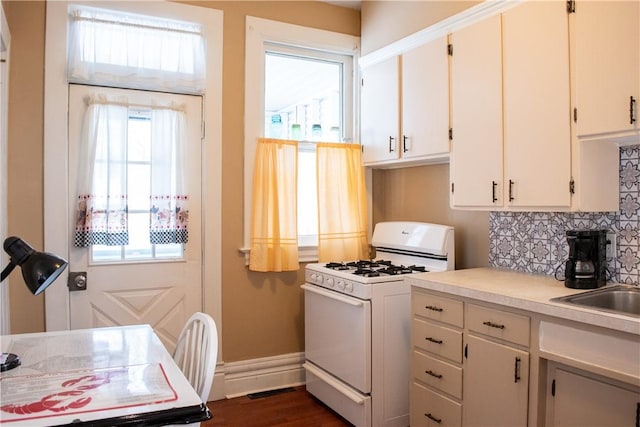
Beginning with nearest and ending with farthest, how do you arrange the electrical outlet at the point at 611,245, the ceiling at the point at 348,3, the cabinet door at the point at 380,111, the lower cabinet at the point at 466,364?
the lower cabinet at the point at 466,364 < the electrical outlet at the point at 611,245 < the cabinet door at the point at 380,111 < the ceiling at the point at 348,3

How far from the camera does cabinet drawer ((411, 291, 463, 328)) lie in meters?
2.25

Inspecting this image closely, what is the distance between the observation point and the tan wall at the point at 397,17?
2.88 m

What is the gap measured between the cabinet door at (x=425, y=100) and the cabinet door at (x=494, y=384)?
1.18 metres

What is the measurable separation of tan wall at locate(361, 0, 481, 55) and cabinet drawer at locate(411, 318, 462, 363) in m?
1.80

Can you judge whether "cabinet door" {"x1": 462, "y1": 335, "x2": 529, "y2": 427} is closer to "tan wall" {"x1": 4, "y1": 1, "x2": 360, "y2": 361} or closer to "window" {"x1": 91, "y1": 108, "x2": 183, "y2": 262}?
"tan wall" {"x1": 4, "y1": 1, "x2": 360, "y2": 361}

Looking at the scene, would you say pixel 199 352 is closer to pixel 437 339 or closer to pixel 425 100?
pixel 437 339

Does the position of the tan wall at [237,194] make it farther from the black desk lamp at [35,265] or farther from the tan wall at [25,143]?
the black desk lamp at [35,265]

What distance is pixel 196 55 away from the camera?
3.16m

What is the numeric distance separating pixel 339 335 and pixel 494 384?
1033mm

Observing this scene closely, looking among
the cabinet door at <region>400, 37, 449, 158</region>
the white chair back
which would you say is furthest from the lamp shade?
the cabinet door at <region>400, 37, 449, 158</region>

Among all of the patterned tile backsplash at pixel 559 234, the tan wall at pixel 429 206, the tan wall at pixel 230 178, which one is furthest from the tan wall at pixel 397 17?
the patterned tile backsplash at pixel 559 234

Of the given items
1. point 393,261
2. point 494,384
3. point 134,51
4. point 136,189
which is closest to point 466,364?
point 494,384

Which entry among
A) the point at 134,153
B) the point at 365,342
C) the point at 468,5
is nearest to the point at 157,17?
the point at 134,153

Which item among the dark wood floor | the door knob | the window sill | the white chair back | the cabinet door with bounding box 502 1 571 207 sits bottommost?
the dark wood floor
